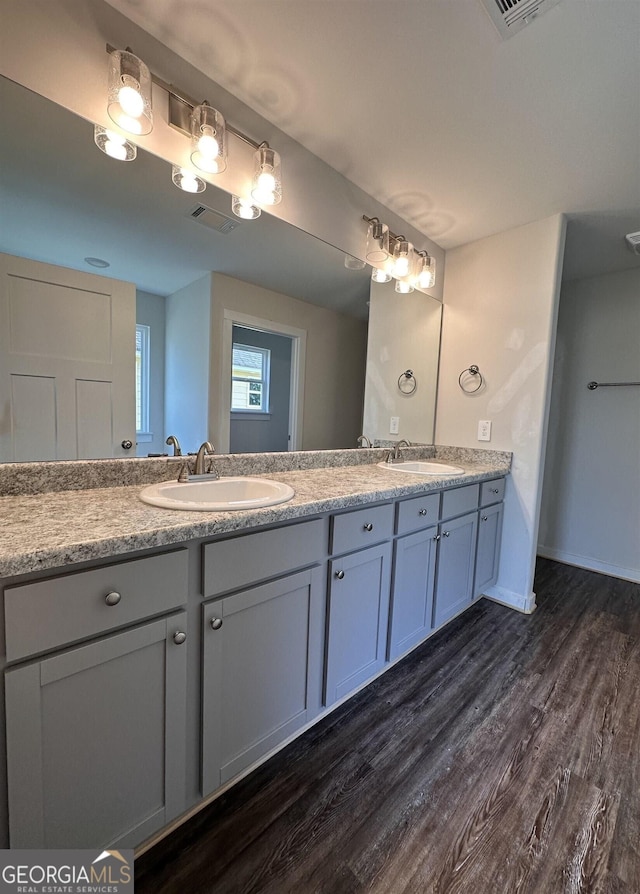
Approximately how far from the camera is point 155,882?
0.87 metres

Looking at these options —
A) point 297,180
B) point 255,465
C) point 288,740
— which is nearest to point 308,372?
point 255,465

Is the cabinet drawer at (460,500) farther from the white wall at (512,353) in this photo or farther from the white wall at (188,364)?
the white wall at (188,364)

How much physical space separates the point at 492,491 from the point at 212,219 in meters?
1.96

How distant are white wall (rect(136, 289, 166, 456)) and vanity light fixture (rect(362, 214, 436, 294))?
3.82ft

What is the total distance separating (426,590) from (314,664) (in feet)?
2.36

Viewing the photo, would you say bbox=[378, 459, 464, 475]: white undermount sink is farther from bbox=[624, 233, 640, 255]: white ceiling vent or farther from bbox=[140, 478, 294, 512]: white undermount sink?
bbox=[624, 233, 640, 255]: white ceiling vent

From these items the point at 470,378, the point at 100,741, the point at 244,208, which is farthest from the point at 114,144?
the point at 470,378

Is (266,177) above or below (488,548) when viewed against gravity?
above

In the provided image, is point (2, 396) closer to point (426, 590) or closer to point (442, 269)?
point (426, 590)

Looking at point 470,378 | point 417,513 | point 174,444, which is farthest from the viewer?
point 470,378

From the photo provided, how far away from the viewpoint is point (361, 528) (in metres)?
1.33

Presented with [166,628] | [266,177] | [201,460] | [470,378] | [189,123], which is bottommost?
[166,628]

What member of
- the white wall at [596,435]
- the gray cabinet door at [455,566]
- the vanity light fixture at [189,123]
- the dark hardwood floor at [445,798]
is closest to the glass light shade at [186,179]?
the vanity light fixture at [189,123]

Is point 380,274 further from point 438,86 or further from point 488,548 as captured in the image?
point 488,548
